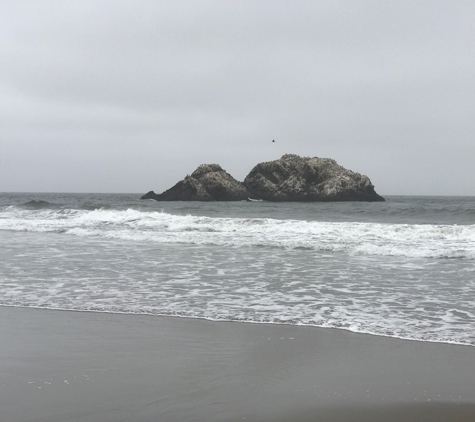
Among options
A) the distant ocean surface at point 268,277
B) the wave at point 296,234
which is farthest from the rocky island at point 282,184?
the distant ocean surface at point 268,277

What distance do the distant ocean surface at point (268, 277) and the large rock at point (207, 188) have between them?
46.9 metres

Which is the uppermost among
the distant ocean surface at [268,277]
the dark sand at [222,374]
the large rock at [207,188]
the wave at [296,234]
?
the large rock at [207,188]

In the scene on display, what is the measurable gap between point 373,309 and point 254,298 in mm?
1723

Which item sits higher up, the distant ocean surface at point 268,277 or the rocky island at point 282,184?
the rocky island at point 282,184

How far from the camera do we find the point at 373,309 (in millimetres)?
6469

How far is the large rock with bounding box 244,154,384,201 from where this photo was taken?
6303cm

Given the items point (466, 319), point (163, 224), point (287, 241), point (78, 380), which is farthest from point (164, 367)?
point (163, 224)

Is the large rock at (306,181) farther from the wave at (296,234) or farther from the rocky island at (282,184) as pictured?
the wave at (296,234)

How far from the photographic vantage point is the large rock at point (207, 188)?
64750 millimetres

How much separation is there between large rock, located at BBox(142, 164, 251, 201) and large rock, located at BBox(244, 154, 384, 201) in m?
3.02

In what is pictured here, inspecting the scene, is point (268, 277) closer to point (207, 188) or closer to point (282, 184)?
point (207, 188)

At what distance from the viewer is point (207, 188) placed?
Answer: 65438mm

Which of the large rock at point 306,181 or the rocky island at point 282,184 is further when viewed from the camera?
the rocky island at point 282,184

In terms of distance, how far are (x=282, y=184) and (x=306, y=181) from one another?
3304 mm
